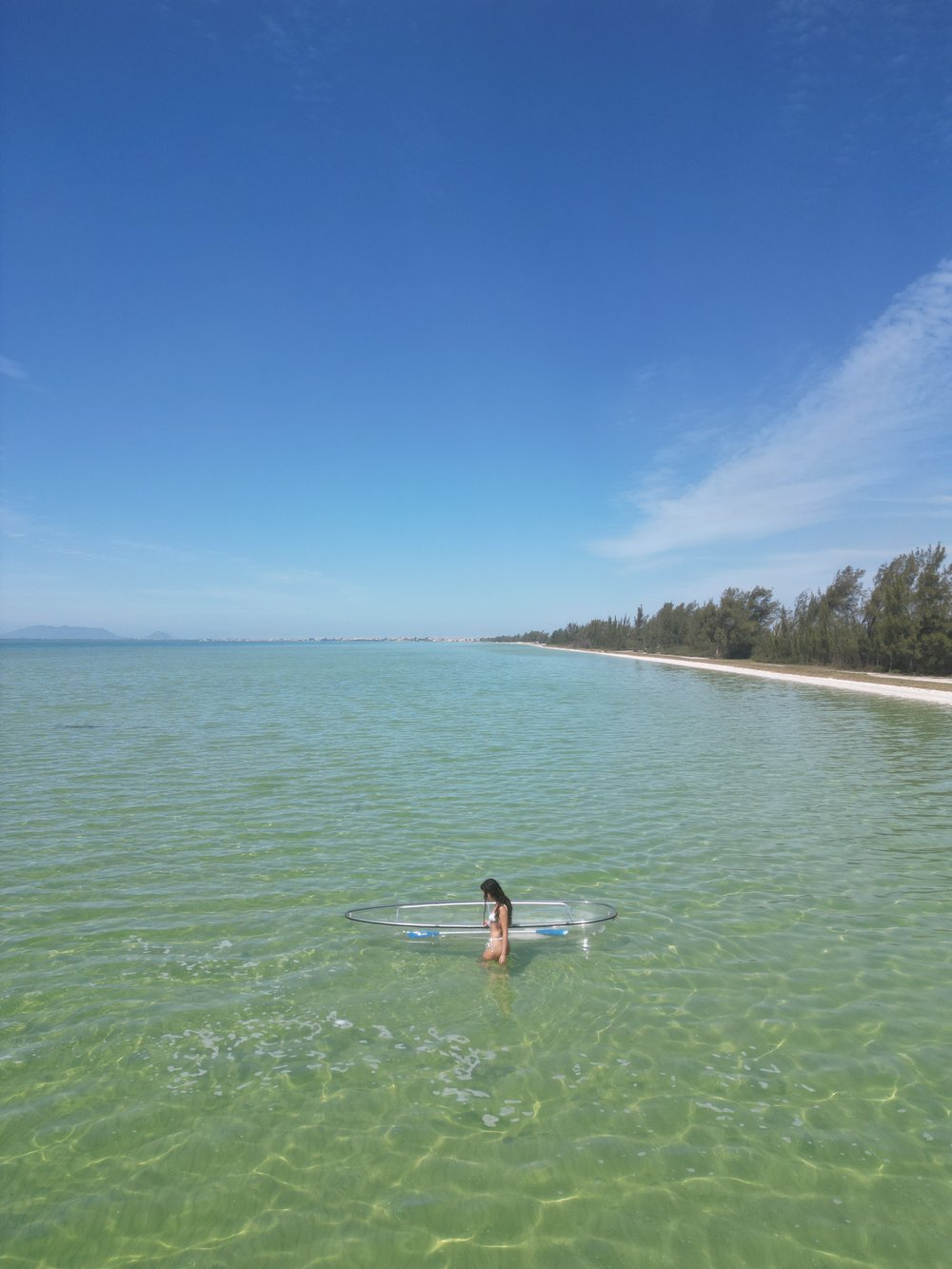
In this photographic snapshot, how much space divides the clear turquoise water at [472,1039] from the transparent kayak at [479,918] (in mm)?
254

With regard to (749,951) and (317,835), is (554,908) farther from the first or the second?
(317,835)

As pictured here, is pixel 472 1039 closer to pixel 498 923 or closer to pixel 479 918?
pixel 498 923

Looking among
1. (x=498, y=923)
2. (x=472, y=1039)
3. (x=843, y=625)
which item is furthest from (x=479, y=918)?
(x=843, y=625)

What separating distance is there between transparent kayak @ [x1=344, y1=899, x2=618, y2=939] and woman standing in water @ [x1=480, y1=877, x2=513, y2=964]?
1.10 feet

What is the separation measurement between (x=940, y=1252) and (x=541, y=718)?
2859cm

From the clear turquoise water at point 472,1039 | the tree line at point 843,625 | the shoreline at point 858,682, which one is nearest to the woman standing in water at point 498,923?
the clear turquoise water at point 472,1039

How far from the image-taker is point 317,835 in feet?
44.5

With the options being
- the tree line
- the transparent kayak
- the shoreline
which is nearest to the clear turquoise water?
the transparent kayak

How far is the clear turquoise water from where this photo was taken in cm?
477

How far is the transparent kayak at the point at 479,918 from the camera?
28.8ft

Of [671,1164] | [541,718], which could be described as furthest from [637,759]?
[671,1164]

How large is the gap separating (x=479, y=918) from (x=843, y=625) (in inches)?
2930

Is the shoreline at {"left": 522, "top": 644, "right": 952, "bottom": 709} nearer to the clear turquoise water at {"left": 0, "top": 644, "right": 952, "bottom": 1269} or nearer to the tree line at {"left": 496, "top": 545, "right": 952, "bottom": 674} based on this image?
the tree line at {"left": 496, "top": 545, "right": 952, "bottom": 674}

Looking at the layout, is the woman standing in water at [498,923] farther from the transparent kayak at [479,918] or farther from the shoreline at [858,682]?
the shoreline at [858,682]
